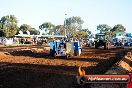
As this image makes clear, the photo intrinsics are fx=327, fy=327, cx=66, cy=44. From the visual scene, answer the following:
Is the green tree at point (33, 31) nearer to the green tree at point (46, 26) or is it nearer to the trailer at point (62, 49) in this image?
the green tree at point (46, 26)

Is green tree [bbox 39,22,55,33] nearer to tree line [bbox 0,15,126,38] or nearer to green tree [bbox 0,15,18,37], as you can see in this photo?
tree line [bbox 0,15,126,38]

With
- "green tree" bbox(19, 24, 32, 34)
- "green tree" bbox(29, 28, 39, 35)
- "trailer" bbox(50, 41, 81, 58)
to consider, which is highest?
"green tree" bbox(19, 24, 32, 34)

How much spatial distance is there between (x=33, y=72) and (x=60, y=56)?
11160mm

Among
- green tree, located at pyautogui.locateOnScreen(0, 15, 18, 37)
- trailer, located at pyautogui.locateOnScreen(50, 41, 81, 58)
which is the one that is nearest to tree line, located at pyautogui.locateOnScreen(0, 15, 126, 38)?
green tree, located at pyautogui.locateOnScreen(0, 15, 18, 37)

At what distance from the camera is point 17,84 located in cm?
1387

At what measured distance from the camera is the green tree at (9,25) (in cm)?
10856

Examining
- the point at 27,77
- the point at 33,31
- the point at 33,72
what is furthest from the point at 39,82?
the point at 33,31

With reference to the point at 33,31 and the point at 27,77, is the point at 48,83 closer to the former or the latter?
the point at 27,77

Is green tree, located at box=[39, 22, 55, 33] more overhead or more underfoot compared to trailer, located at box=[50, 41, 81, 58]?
more overhead

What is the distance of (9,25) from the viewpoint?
12356cm

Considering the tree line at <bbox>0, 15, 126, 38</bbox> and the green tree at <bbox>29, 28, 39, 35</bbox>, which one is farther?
the green tree at <bbox>29, 28, 39, 35</bbox>

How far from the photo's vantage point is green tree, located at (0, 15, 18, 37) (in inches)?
4274

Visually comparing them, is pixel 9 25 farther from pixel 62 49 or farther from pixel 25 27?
pixel 62 49

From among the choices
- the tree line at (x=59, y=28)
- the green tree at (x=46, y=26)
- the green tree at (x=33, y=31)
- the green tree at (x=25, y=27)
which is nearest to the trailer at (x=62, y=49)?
the tree line at (x=59, y=28)
